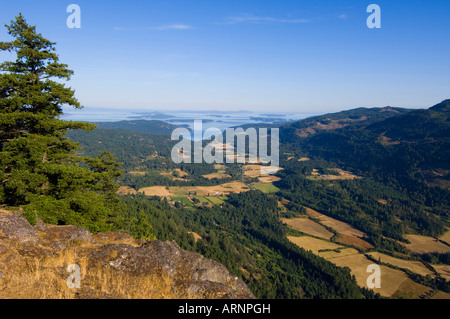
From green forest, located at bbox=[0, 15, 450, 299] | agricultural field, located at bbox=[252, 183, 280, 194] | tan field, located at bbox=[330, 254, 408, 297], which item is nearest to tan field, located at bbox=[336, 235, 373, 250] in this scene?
green forest, located at bbox=[0, 15, 450, 299]

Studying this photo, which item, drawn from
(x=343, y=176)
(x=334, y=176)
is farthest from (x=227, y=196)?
(x=343, y=176)

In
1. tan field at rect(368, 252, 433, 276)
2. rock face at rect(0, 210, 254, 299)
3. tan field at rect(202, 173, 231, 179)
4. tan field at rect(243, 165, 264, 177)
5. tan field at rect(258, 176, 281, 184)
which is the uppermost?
rock face at rect(0, 210, 254, 299)

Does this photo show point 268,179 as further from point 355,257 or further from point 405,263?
point 405,263

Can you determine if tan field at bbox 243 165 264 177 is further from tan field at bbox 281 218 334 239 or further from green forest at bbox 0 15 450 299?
tan field at bbox 281 218 334 239

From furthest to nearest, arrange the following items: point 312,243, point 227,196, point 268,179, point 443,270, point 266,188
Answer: point 268,179 → point 266,188 → point 227,196 → point 312,243 → point 443,270

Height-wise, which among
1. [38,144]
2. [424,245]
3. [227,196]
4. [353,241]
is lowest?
[424,245]
